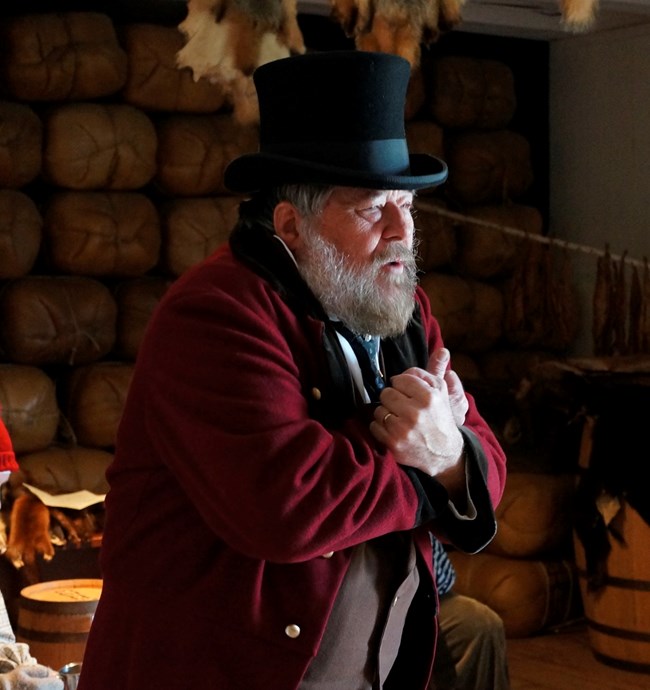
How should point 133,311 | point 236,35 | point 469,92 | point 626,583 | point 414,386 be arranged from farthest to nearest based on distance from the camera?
point 469,92
point 133,311
point 626,583
point 236,35
point 414,386

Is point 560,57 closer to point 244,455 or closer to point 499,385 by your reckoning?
point 499,385

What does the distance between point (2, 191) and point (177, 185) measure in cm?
75

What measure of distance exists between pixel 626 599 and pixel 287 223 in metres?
3.39

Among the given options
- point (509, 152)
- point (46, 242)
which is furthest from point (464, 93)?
point (46, 242)

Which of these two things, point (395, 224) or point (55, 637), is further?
point (55, 637)

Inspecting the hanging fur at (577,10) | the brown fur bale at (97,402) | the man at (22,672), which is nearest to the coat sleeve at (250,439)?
the man at (22,672)

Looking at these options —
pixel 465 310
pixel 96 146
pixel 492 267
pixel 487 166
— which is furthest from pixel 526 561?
pixel 96 146

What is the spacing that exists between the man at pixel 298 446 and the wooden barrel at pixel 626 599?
3.00 meters

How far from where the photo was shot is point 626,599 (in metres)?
4.91

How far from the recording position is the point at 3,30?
4637 millimetres

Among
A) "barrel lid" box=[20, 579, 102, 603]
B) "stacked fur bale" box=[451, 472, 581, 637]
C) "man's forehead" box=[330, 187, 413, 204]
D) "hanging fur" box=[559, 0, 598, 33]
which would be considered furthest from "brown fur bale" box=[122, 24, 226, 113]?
"man's forehead" box=[330, 187, 413, 204]

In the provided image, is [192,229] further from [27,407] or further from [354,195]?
[354,195]

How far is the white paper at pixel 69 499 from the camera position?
4.36 m

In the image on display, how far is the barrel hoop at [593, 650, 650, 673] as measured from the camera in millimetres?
4926
